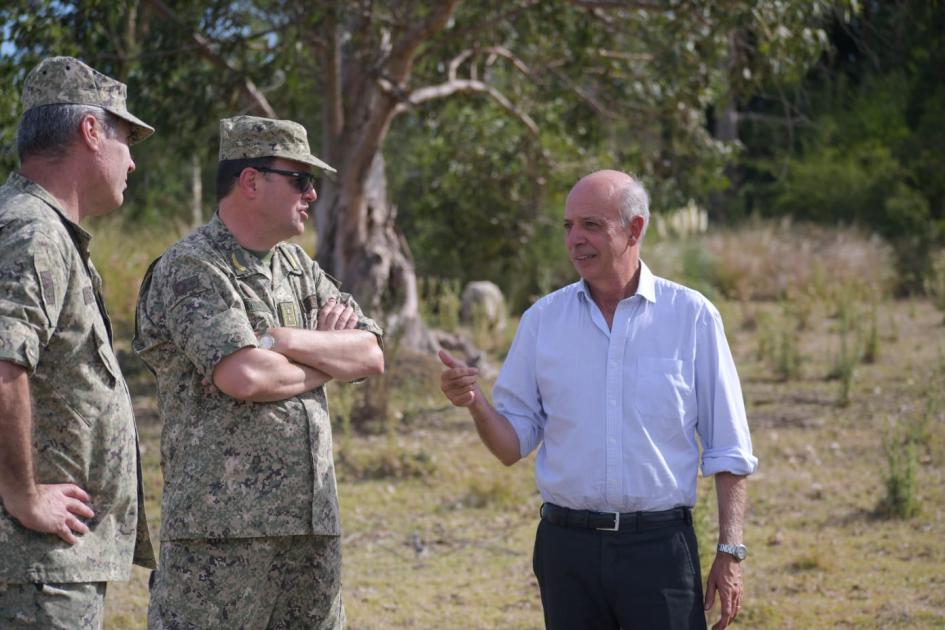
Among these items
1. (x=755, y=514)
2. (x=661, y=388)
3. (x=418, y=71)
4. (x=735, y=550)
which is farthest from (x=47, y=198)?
(x=418, y=71)

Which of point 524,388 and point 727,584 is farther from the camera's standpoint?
point 524,388

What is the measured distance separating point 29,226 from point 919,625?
4.13m

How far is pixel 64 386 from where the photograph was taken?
8.72 ft

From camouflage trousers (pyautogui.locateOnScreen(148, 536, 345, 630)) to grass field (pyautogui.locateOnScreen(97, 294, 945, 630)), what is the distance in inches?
83.6

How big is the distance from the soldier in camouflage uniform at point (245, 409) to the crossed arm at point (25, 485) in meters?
0.39

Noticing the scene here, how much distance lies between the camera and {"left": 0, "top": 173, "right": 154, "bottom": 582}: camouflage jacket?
2549 mm

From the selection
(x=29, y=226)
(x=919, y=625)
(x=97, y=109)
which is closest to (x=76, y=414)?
(x=29, y=226)

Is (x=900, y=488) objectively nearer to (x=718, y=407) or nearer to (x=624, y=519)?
(x=718, y=407)

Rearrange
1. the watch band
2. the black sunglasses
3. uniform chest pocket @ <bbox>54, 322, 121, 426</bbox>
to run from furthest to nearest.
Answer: the black sunglasses < the watch band < uniform chest pocket @ <bbox>54, 322, 121, 426</bbox>

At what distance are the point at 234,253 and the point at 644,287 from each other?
1.17m

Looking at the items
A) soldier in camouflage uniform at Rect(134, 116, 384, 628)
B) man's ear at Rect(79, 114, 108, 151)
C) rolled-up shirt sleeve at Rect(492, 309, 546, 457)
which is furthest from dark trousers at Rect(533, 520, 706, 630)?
man's ear at Rect(79, 114, 108, 151)

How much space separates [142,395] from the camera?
427 inches

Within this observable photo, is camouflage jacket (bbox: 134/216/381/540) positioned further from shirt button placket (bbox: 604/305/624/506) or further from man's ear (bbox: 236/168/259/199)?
shirt button placket (bbox: 604/305/624/506)

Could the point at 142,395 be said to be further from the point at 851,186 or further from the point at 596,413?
the point at 851,186
